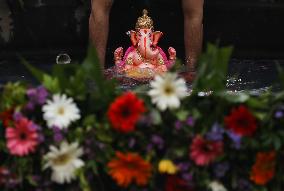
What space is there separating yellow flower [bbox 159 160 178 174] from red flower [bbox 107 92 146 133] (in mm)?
129

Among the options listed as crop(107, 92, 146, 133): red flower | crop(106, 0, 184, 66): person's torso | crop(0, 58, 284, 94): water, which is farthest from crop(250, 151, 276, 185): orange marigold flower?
crop(106, 0, 184, 66): person's torso

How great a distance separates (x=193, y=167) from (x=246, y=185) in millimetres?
168

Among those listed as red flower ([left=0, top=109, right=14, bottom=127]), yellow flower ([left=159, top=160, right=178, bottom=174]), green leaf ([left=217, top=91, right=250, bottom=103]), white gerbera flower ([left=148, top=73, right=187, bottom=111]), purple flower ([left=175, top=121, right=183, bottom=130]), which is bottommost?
yellow flower ([left=159, top=160, right=178, bottom=174])

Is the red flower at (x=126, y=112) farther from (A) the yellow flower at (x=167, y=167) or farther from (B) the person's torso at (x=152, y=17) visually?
(B) the person's torso at (x=152, y=17)

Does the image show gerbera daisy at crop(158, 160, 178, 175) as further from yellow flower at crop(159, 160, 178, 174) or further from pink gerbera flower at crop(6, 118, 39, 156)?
pink gerbera flower at crop(6, 118, 39, 156)

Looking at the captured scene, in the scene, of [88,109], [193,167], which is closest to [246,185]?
[193,167]

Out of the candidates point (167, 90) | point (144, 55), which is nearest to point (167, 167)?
point (167, 90)

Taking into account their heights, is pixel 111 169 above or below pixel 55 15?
below

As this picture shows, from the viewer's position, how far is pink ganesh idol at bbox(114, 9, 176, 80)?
11.5 ft

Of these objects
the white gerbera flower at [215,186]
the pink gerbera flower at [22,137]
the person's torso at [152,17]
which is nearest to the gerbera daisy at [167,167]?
the white gerbera flower at [215,186]

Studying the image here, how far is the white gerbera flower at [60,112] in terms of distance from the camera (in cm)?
169

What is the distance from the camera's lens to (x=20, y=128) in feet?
5.55

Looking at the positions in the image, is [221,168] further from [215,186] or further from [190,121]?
[190,121]

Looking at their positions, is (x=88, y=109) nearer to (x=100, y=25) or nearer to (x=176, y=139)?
(x=176, y=139)
